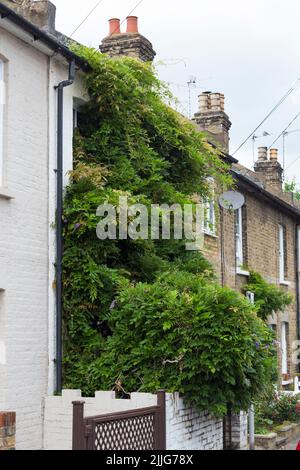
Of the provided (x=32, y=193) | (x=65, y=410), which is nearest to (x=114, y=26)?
(x=32, y=193)

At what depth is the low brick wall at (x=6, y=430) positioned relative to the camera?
8188 millimetres

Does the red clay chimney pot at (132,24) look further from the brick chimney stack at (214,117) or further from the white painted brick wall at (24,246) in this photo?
the white painted brick wall at (24,246)

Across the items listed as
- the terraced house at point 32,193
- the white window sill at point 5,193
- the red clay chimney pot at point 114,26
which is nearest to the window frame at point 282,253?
the red clay chimney pot at point 114,26

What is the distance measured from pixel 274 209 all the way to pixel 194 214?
10993 mm

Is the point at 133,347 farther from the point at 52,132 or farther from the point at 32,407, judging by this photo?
the point at 52,132

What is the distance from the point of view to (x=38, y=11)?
496 inches

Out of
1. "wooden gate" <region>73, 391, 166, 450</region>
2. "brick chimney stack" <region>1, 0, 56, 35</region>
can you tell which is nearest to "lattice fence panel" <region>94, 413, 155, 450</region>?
"wooden gate" <region>73, 391, 166, 450</region>

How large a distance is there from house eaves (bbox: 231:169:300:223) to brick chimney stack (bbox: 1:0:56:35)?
8.03 metres

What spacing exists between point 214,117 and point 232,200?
4236 millimetres

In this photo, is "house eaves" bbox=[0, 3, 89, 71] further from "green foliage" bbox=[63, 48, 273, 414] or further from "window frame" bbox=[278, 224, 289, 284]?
"window frame" bbox=[278, 224, 289, 284]

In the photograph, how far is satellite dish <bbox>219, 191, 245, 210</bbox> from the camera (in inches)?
666

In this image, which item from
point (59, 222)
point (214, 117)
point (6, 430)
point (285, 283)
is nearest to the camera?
point (6, 430)

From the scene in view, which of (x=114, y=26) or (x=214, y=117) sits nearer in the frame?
(x=114, y=26)

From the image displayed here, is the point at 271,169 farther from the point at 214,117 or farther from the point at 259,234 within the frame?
the point at 214,117
